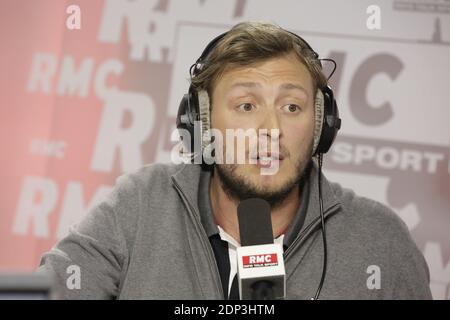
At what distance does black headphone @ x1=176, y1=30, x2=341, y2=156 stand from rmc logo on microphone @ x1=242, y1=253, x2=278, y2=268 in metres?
0.67

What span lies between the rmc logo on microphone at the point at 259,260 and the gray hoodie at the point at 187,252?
471mm

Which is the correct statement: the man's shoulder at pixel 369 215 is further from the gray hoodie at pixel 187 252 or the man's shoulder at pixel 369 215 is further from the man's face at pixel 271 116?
the man's face at pixel 271 116

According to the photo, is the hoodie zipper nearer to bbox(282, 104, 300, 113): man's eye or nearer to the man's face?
the man's face

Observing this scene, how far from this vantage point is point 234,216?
78.4 inches

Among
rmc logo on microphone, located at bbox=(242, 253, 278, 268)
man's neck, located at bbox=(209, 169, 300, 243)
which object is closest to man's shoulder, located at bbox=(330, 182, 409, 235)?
man's neck, located at bbox=(209, 169, 300, 243)

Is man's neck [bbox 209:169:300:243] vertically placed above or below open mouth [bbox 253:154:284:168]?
below

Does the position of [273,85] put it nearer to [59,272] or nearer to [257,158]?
[257,158]

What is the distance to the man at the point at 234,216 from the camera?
5.77 feet

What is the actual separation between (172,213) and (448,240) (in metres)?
1.24

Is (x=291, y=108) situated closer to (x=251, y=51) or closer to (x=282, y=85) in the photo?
(x=282, y=85)

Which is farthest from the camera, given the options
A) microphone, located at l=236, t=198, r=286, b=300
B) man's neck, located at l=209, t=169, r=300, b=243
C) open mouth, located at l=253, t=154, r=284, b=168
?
man's neck, located at l=209, t=169, r=300, b=243

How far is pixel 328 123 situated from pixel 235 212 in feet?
1.34

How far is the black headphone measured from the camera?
1.87m

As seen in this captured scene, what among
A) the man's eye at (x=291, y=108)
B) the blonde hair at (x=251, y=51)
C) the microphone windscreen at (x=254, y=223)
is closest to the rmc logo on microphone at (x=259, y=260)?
the microphone windscreen at (x=254, y=223)
